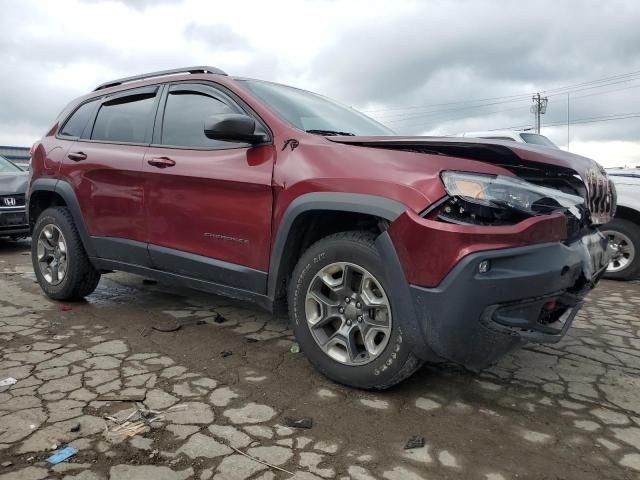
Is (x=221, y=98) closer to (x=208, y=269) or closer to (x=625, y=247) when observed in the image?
(x=208, y=269)

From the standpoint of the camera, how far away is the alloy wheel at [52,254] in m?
4.41

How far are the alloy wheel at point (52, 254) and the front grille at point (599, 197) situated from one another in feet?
12.8

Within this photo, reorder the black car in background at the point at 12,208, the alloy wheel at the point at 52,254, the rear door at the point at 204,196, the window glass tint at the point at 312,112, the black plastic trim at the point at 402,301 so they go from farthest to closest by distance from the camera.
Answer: the black car in background at the point at 12,208 → the alloy wheel at the point at 52,254 → the window glass tint at the point at 312,112 → the rear door at the point at 204,196 → the black plastic trim at the point at 402,301

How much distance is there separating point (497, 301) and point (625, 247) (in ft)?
14.8

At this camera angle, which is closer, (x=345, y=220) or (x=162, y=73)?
(x=345, y=220)

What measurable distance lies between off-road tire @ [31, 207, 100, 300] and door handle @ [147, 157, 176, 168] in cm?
122

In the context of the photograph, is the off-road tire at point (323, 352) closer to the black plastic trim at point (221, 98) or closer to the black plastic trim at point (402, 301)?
the black plastic trim at point (402, 301)

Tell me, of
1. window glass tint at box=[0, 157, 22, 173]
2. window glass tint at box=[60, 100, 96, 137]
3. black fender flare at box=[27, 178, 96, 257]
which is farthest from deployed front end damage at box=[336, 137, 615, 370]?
window glass tint at box=[0, 157, 22, 173]

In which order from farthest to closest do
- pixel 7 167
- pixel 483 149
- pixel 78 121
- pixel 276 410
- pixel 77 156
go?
pixel 7 167, pixel 78 121, pixel 77 156, pixel 276 410, pixel 483 149

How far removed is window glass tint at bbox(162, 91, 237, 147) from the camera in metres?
3.39

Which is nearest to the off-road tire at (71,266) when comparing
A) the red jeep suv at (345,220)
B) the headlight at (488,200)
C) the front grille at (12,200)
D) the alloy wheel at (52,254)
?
the alloy wheel at (52,254)

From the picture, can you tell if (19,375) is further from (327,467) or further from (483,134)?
(483,134)

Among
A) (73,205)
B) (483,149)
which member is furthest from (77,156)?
(483,149)

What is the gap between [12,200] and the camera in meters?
7.64
